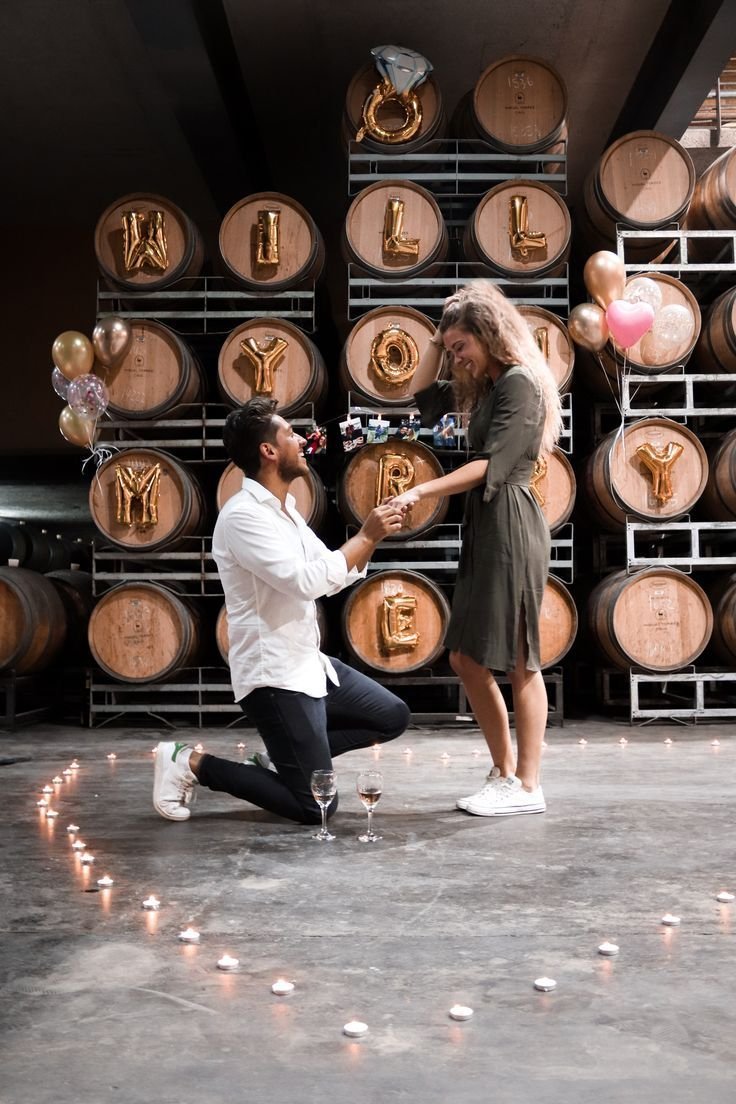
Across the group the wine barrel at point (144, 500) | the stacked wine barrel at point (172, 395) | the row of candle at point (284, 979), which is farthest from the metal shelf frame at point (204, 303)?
the row of candle at point (284, 979)

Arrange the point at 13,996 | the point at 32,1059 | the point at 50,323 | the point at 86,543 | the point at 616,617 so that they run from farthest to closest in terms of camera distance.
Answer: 1. the point at 86,543
2. the point at 50,323
3. the point at 616,617
4. the point at 13,996
5. the point at 32,1059

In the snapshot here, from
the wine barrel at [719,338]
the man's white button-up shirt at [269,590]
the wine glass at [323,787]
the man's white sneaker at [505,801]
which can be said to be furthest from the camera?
the wine barrel at [719,338]

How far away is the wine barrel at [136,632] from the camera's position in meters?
6.06

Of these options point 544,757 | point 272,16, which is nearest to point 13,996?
point 544,757

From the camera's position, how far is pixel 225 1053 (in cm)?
169

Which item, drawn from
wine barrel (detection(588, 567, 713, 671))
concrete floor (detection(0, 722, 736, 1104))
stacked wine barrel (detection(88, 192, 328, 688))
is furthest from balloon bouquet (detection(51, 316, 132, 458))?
wine barrel (detection(588, 567, 713, 671))

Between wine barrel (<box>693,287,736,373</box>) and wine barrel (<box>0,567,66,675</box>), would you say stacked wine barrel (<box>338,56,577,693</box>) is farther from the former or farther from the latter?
wine barrel (<box>0,567,66,675</box>)

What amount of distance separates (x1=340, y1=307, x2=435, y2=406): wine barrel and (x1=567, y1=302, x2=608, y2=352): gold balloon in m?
0.83

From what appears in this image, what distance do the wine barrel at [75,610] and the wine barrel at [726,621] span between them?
3996 mm

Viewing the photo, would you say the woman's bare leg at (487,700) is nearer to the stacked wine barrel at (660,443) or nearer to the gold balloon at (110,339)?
the stacked wine barrel at (660,443)

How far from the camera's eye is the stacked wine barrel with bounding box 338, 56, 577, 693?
19.4ft

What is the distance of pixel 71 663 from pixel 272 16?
4600 millimetres

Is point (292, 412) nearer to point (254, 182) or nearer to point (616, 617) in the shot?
point (616, 617)

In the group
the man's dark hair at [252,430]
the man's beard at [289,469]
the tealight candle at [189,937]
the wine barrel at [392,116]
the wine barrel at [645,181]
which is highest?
the wine barrel at [392,116]
